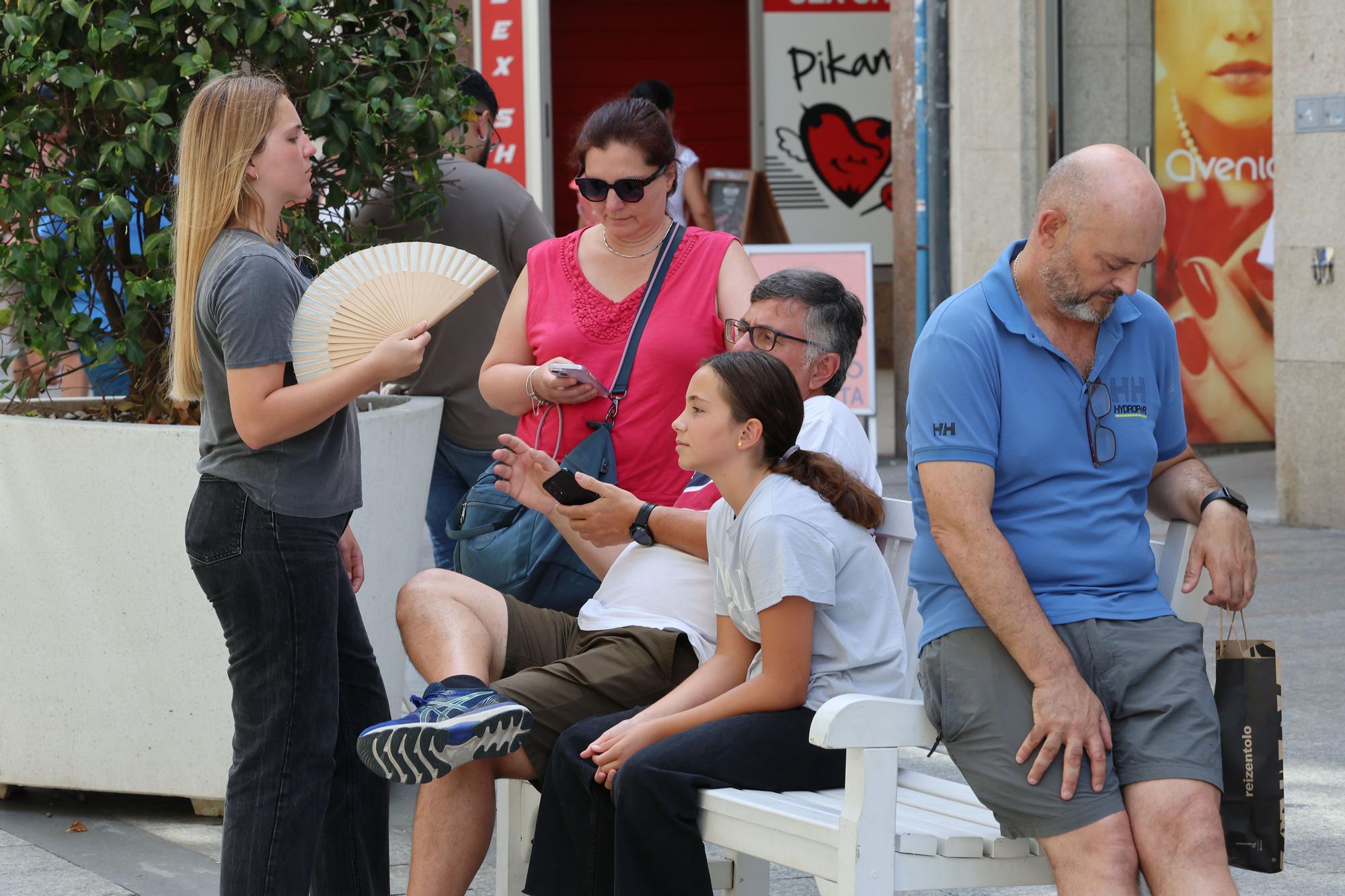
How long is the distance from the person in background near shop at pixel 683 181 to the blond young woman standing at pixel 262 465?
3876 millimetres

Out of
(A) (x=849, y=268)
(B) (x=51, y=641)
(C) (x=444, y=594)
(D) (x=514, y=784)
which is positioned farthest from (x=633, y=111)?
(A) (x=849, y=268)

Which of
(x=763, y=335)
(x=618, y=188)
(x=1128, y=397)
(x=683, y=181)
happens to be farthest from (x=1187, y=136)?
(x=1128, y=397)

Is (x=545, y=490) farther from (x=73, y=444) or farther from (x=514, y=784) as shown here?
(x=73, y=444)

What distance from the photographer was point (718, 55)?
16344mm

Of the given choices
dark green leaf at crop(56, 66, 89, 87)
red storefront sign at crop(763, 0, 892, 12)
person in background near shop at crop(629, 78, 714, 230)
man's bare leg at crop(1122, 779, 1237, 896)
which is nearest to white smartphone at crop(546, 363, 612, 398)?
dark green leaf at crop(56, 66, 89, 87)

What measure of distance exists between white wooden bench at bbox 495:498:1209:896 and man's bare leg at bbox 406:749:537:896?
48 cm

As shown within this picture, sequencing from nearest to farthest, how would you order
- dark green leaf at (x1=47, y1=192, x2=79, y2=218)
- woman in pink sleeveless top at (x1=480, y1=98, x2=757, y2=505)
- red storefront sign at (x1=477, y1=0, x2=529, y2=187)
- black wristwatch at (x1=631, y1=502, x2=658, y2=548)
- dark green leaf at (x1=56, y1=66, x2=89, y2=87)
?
black wristwatch at (x1=631, y1=502, x2=658, y2=548) → woman in pink sleeveless top at (x1=480, y1=98, x2=757, y2=505) → dark green leaf at (x1=56, y1=66, x2=89, y2=87) → dark green leaf at (x1=47, y1=192, x2=79, y2=218) → red storefront sign at (x1=477, y1=0, x2=529, y2=187)

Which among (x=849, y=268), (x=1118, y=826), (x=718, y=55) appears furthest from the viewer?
(x=718, y=55)

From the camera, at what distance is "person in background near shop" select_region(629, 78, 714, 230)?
305 inches

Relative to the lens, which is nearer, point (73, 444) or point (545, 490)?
point (545, 490)

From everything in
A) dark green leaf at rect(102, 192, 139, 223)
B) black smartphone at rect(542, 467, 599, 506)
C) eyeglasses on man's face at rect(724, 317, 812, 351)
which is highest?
dark green leaf at rect(102, 192, 139, 223)

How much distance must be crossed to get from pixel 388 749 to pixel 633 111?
5.07 feet

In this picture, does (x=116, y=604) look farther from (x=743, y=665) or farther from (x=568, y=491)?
(x=743, y=665)

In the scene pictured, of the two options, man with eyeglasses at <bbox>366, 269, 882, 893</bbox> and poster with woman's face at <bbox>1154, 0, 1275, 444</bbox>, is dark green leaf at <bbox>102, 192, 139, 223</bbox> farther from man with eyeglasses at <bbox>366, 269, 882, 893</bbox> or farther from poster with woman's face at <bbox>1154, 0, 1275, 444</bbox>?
poster with woman's face at <bbox>1154, 0, 1275, 444</bbox>
